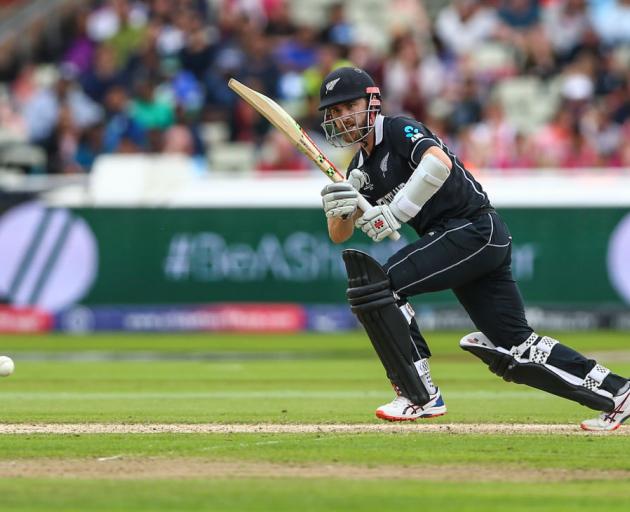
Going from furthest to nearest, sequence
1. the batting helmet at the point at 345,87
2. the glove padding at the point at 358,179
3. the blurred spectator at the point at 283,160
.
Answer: the blurred spectator at the point at 283,160, the glove padding at the point at 358,179, the batting helmet at the point at 345,87

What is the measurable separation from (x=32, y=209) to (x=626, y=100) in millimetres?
7211

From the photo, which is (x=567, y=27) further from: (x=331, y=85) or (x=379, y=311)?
(x=379, y=311)

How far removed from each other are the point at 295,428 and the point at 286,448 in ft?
2.95

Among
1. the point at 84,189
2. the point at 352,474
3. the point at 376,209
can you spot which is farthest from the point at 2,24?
the point at 352,474

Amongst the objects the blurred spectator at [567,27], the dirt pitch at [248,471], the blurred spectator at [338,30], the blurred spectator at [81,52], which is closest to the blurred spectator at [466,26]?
the blurred spectator at [567,27]

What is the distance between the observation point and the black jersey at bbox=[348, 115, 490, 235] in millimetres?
7066

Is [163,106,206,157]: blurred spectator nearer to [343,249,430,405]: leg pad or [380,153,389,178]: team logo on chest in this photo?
[380,153,389,178]: team logo on chest

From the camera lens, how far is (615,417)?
711 cm

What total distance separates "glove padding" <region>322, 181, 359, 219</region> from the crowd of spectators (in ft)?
30.8

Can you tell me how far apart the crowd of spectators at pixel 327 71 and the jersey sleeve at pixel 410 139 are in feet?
30.3

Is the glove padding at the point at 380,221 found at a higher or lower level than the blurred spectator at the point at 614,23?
lower

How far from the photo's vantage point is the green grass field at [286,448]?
5148 millimetres

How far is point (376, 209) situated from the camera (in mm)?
6992

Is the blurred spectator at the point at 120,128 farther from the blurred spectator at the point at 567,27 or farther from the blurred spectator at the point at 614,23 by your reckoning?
the blurred spectator at the point at 614,23
